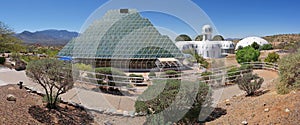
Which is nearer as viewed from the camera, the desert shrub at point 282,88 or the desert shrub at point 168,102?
the desert shrub at point 168,102

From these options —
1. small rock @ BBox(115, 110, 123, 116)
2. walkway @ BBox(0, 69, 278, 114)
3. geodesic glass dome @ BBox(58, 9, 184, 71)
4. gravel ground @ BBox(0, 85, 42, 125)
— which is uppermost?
geodesic glass dome @ BBox(58, 9, 184, 71)

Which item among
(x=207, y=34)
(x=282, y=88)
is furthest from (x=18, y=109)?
(x=207, y=34)

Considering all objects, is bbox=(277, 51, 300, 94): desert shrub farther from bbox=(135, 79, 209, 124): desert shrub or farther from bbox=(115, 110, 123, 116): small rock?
bbox=(115, 110, 123, 116): small rock

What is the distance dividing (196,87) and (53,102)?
16.0ft

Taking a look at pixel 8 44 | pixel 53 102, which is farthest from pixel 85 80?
pixel 8 44

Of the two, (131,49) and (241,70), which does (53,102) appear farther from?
(131,49)

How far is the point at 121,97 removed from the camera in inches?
424

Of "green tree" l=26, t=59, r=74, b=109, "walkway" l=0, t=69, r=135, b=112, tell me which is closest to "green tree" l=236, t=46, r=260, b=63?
"walkway" l=0, t=69, r=135, b=112

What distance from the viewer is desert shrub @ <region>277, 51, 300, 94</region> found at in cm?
754

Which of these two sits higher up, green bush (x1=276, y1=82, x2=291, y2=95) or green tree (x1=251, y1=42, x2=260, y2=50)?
green tree (x1=251, y1=42, x2=260, y2=50)

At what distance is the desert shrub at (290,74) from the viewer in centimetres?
754

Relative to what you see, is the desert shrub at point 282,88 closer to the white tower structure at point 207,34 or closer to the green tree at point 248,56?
the green tree at point 248,56

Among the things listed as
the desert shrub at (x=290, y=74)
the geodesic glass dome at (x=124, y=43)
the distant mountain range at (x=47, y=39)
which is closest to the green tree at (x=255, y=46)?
the geodesic glass dome at (x=124, y=43)

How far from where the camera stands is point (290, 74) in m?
7.66
